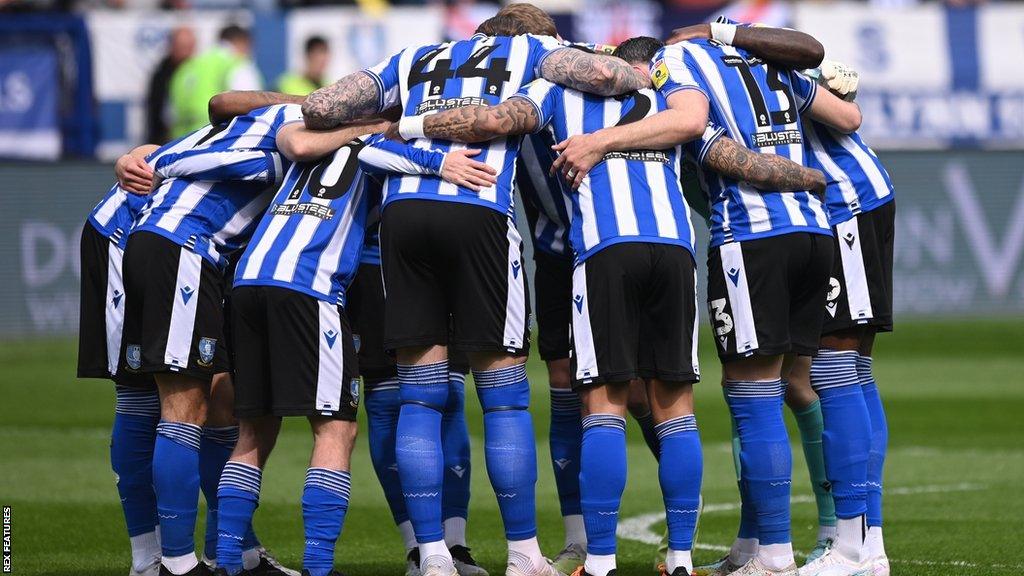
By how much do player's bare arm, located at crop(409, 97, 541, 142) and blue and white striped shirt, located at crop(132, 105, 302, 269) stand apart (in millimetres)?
719

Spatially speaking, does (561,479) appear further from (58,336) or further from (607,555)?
(58,336)

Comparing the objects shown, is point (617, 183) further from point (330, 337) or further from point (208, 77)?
point (208, 77)

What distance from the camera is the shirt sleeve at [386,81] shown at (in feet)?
19.7

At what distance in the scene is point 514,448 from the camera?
5.70m

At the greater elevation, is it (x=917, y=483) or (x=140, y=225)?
(x=140, y=225)

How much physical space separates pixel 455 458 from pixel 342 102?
1592 mm

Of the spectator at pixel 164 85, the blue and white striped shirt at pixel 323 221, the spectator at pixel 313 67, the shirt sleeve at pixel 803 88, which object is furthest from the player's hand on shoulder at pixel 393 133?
the spectator at pixel 164 85

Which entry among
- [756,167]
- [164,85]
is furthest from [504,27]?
[164,85]

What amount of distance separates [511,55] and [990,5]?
17.0 meters

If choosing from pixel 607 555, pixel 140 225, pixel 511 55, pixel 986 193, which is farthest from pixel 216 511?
pixel 986 193

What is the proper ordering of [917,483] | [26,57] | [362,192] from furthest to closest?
[26,57], [917,483], [362,192]

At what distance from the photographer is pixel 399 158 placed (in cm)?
571

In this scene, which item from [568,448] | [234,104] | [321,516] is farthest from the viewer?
[568,448]

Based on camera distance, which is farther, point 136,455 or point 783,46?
point 136,455
